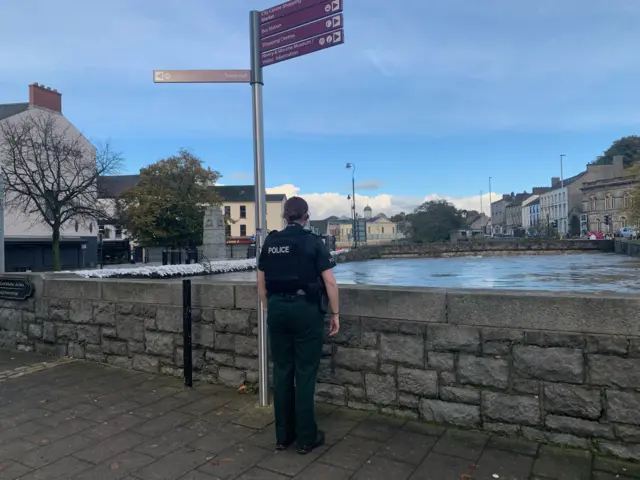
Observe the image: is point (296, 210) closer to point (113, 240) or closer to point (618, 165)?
point (113, 240)

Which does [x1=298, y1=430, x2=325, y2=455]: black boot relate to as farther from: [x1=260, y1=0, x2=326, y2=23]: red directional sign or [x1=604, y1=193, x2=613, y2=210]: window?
[x1=604, y1=193, x2=613, y2=210]: window

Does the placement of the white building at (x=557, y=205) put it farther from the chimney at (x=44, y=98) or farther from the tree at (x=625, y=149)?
the chimney at (x=44, y=98)

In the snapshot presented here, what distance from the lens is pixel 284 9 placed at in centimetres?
442

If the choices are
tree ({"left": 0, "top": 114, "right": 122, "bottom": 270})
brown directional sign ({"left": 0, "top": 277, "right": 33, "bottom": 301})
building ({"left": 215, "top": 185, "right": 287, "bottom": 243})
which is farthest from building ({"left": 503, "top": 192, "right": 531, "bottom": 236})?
brown directional sign ({"left": 0, "top": 277, "right": 33, "bottom": 301})

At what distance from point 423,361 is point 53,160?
30170 millimetres

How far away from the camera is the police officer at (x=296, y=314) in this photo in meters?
3.41

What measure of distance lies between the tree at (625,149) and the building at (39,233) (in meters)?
110

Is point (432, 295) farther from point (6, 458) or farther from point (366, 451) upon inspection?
point (6, 458)

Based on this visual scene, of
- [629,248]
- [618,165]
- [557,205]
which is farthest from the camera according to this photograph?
[557,205]

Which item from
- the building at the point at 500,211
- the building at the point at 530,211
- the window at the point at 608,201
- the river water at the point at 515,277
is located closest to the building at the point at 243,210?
the window at the point at 608,201

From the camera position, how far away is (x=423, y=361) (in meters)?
3.96

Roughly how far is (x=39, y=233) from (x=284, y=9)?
4795 cm

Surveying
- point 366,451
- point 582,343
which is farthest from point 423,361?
point 582,343

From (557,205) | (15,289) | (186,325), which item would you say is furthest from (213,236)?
(557,205)
